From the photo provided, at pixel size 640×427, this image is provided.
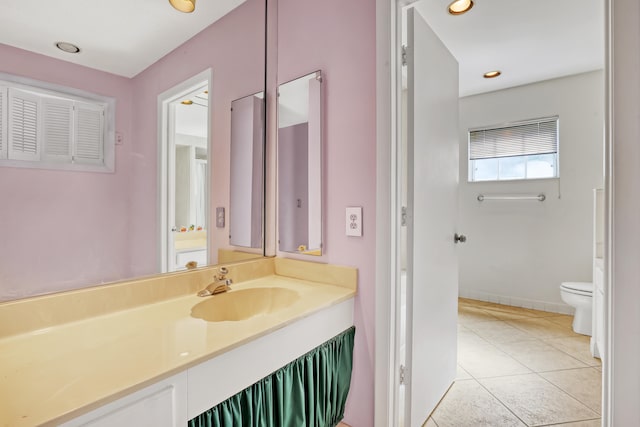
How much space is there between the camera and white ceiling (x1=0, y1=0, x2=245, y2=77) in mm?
920

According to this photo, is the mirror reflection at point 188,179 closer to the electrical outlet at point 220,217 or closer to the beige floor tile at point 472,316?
the electrical outlet at point 220,217

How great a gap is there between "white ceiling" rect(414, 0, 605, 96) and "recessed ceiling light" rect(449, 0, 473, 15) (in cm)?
4

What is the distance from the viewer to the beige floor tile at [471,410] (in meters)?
1.61

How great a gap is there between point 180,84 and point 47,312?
0.96 meters

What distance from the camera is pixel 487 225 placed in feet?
11.7

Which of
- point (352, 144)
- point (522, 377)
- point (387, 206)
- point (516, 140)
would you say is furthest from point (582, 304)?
point (352, 144)

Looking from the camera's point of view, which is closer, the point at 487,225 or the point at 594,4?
the point at 594,4

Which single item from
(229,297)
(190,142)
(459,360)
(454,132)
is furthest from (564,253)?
(190,142)

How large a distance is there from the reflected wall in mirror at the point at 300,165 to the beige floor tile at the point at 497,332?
2.04 m

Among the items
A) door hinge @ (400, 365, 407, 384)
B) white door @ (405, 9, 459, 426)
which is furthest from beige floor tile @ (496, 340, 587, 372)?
door hinge @ (400, 365, 407, 384)

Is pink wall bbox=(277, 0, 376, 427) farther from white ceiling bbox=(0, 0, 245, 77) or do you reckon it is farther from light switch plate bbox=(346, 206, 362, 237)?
white ceiling bbox=(0, 0, 245, 77)

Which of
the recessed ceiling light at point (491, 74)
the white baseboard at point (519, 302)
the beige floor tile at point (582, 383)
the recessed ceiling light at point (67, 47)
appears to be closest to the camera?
the recessed ceiling light at point (67, 47)

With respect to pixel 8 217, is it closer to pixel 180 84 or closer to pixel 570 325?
pixel 180 84

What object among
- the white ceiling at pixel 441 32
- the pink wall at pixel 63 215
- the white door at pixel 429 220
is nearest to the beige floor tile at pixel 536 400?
the white door at pixel 429 220
